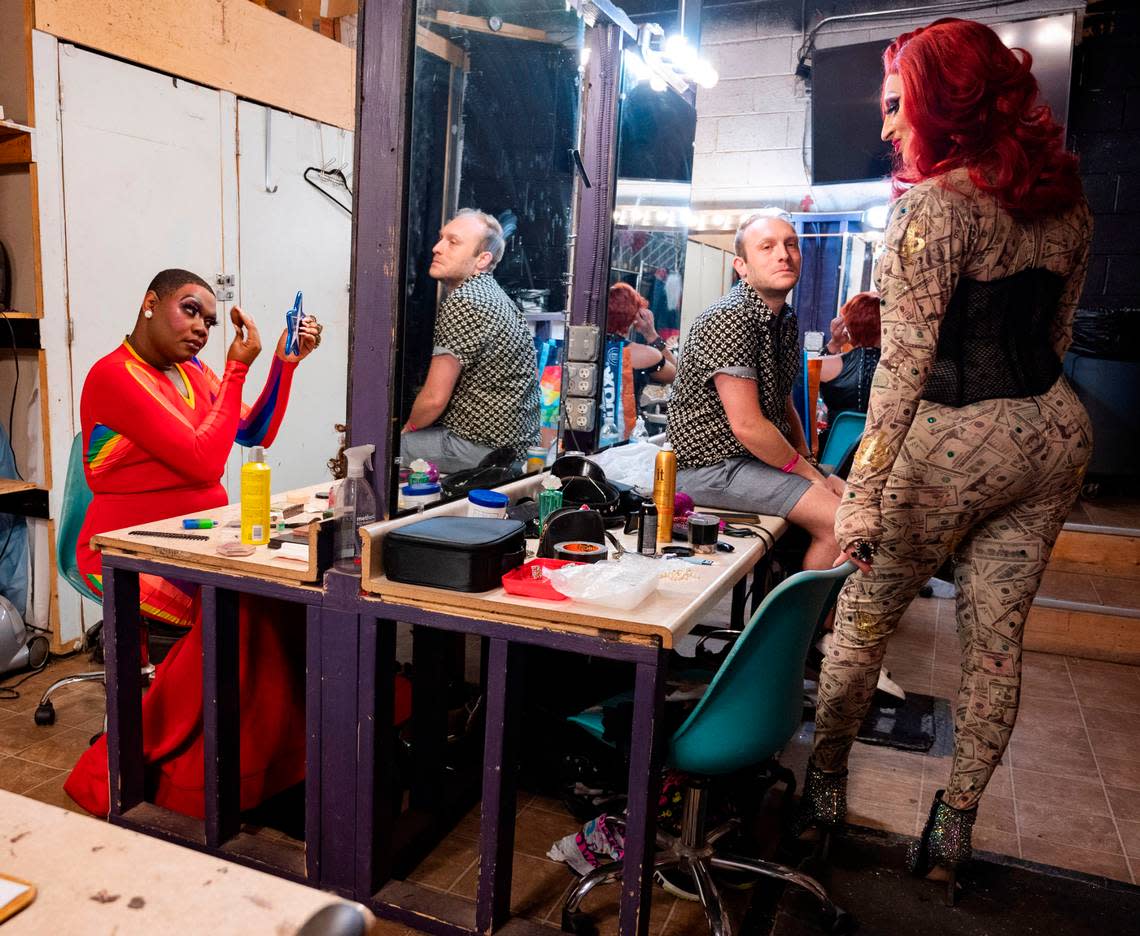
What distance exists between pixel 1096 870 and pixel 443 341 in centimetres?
204

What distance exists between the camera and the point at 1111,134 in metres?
5.19

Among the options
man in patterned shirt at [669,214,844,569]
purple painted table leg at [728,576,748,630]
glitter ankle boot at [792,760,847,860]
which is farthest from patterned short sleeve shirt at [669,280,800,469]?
glitter ankle boot at [792,760,847,860]

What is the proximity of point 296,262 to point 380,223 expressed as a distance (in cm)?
262

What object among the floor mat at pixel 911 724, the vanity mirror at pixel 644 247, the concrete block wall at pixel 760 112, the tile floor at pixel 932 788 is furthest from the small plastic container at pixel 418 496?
the concrete block wall at pixel 760 112

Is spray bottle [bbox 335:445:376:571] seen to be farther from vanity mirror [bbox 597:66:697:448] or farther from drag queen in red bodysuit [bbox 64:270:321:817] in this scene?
vanity mirror [bbox 597:66:697:448]

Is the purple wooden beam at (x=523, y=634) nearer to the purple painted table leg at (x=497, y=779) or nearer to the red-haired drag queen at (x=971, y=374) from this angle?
the purple painted table leg at (x=497, y=779)

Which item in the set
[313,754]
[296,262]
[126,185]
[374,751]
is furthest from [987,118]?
[296,262]

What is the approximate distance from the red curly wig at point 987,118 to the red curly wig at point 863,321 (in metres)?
2.38

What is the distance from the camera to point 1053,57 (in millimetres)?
4832

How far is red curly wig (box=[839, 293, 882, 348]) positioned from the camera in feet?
13.9

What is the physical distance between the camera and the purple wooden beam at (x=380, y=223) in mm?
1814

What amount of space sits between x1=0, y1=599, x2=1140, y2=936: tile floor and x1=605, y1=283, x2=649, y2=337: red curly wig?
174cm

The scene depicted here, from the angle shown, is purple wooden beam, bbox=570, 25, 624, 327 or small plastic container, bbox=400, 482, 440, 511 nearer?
small plastic container, bbox=400, 482, 440, 511

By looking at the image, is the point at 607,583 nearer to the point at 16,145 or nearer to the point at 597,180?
the point at 597,180
